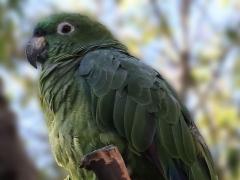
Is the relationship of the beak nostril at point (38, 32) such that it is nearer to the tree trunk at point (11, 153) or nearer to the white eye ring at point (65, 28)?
the white eye ring at point (65, 28)

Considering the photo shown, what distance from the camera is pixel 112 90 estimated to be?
7.20ft

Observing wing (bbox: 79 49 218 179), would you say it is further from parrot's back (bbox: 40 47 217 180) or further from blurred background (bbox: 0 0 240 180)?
blurred background (bbox: 0 0 240 180)

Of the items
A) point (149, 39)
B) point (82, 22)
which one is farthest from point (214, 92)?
point (82, 22)

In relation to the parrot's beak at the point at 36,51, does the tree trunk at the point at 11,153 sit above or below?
below

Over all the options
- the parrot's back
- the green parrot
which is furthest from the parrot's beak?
the parrot's back

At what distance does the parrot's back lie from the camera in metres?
2.08

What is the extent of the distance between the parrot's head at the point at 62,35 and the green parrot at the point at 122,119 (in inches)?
7.0

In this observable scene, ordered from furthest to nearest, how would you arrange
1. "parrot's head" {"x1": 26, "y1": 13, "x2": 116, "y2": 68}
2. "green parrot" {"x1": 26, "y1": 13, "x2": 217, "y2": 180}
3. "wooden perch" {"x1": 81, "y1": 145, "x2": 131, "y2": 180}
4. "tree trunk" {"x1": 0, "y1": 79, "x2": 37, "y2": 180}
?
"tree trunk" {"x1": 0, "y1": 79, "x2": 37, "y2": 180} < "parrot's head" {"x1": 26, "y1": 13, "x2": 116, "y2": 68} < "green parrot" {"x1": 26, "y1": 13, "x2": 217, "y2": 180} < "wooden perch" {"x1": 81, "y1": 145, "x2": 131, "y2": 180}

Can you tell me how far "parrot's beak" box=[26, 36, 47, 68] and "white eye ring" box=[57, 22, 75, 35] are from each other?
95mm

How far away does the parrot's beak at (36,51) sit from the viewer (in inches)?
103

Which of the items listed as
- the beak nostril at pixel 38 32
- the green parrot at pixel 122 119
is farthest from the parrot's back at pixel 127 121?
the beak nostril at pixel 38 32

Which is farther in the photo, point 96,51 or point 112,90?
point 96,51

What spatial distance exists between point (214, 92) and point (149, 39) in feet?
4.43

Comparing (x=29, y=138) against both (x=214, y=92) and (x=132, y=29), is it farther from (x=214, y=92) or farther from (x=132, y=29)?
(x=214, y=92)
